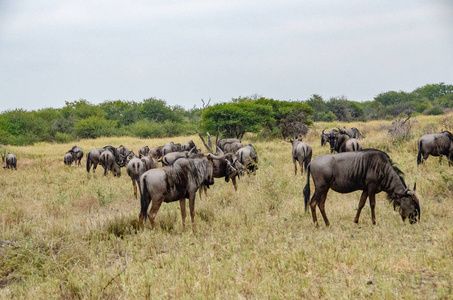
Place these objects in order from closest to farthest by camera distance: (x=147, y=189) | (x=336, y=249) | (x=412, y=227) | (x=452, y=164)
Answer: (x=336, y=249), (x=412, y=227), (x=147, y=189), (x=452, y=164)

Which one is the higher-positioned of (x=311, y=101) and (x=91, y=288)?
(x=311, y=101)

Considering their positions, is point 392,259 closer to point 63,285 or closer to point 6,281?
point 63,285

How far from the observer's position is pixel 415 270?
12.9 ft

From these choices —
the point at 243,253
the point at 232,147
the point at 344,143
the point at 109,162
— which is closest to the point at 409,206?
the point at 243,253

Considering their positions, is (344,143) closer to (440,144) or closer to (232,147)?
(440,144)

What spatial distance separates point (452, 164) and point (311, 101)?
5271 centimetres

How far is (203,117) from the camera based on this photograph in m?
30.5

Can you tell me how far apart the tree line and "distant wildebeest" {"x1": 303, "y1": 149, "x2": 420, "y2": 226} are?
22.1m

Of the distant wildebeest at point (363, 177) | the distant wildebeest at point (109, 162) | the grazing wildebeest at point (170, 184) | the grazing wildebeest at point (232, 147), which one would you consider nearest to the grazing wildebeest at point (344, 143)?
the grazing wildebeest at point (232, 147)

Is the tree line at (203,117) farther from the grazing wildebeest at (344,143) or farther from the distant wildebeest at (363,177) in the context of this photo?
the distant wildebeest at (363,177)

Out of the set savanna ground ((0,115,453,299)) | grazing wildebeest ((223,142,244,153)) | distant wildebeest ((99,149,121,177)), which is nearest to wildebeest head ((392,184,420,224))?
savanna ground ((0,115,453,299))

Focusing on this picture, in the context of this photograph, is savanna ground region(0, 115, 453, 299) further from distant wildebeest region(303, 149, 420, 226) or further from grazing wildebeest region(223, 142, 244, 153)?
grazing wildebeest region(223, 142, 244, 153)

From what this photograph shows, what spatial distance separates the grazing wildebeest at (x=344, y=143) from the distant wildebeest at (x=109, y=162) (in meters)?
9.96

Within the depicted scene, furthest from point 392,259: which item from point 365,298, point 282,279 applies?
point 282,279
